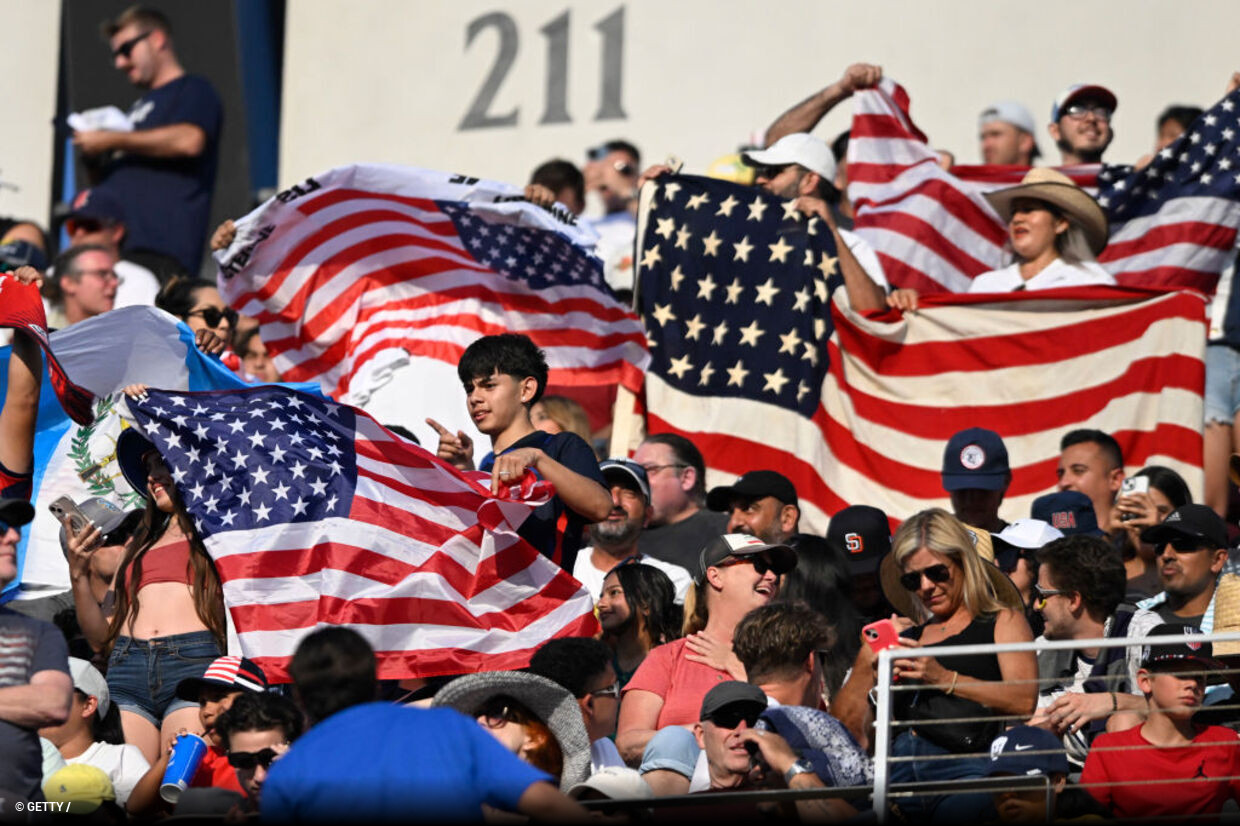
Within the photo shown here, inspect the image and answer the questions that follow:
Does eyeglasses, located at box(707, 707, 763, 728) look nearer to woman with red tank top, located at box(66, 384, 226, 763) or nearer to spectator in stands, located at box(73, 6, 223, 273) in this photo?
woman with red tank top, located at box(66, 384, 226, 763)

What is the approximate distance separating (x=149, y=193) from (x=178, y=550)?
5.86 meters

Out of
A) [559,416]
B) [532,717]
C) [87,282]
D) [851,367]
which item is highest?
[87,282]

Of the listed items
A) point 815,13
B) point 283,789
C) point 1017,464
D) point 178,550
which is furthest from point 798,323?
point 283,789

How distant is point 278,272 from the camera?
36.8ft

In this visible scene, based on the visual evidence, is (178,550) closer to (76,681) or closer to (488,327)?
(76,681)

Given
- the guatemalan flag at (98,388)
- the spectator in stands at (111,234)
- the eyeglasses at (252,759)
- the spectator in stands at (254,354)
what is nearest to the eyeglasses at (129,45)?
the spectator in stands at (111,234)

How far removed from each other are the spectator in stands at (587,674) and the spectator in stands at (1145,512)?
2809mm

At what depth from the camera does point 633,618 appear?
859 centimetres

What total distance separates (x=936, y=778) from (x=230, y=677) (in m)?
2.55

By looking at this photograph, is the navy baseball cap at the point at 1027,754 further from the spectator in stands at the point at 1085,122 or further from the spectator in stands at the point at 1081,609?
the spectator in stands at the point at 1085,122

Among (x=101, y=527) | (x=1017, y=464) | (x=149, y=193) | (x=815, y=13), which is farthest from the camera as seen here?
(x=815, y=13)

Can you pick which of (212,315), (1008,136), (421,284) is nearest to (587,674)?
(212,315)

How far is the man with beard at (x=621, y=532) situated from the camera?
30.1 ft

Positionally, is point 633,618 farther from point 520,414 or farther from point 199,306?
point 199,306
